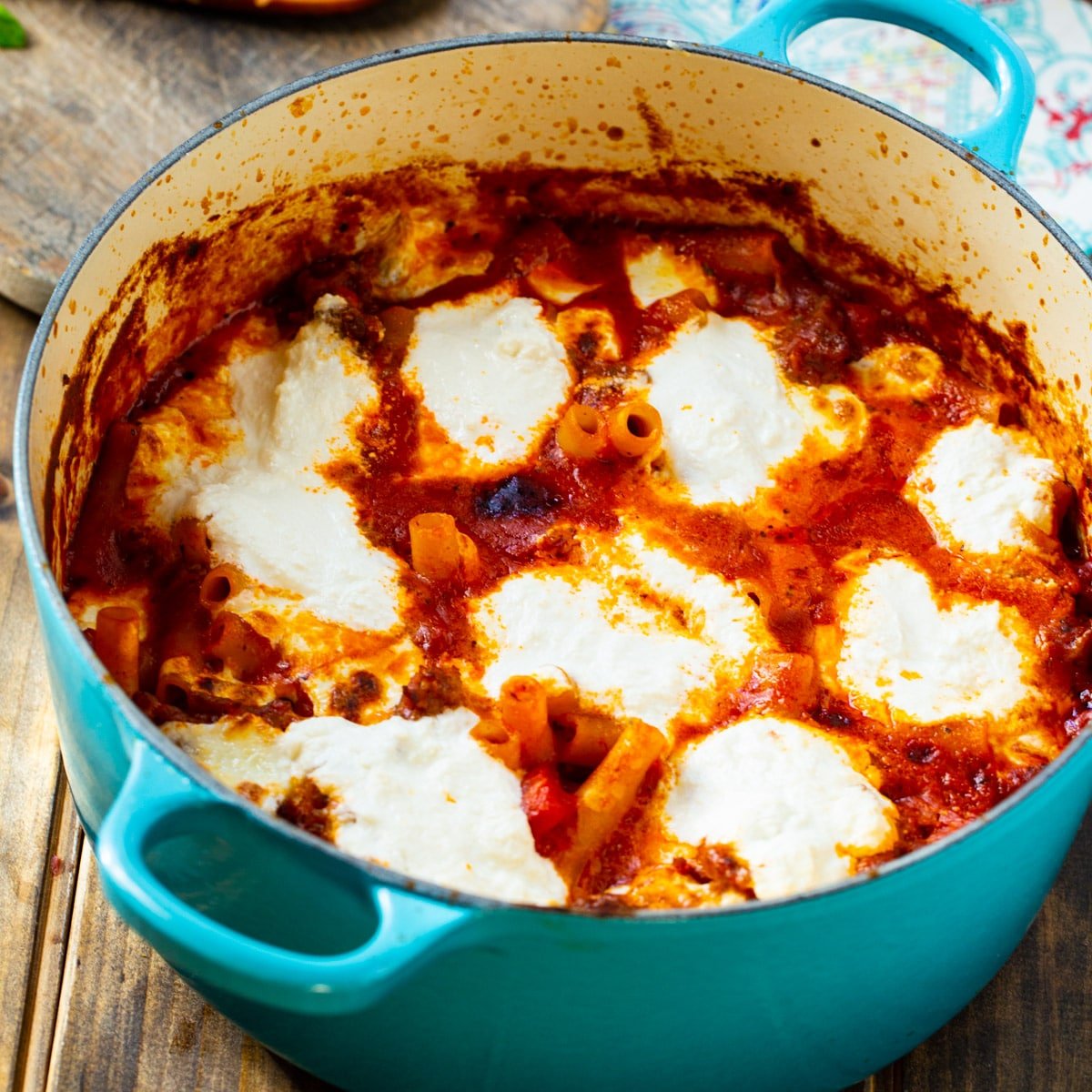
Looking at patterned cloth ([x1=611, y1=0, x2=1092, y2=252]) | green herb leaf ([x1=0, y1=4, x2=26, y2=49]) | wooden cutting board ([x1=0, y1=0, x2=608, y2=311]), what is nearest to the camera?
wooden cutting board ([x1=0, y1=0, x2=608, y2=311])

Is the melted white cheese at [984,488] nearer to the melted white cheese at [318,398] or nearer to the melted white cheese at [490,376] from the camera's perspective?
the melted white cheese at [490,376]

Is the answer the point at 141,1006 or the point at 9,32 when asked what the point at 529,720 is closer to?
the point at 141,1006

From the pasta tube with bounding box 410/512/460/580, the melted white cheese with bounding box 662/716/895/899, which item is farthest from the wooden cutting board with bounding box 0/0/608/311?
the melted white cheese with bounding box 662/716/895/899

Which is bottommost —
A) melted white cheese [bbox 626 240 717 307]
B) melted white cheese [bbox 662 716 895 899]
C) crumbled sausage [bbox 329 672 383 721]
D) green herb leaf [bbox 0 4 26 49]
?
melted white cheese [bbox 662 716 895 899]

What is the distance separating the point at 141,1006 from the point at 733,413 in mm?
1184

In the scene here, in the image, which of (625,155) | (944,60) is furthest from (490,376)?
(944,60)

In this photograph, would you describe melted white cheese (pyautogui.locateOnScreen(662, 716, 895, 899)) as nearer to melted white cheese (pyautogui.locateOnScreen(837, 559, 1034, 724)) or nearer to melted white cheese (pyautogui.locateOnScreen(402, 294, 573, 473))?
melted white cheese (pyautogui.locateOnScreen(837, 559, 1034, 724))

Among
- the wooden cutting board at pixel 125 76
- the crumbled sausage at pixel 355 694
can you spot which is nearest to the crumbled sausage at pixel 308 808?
the crumbled sausage at pixel 355 694

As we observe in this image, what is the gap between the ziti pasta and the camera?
188 cm

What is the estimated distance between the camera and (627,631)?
211 cm

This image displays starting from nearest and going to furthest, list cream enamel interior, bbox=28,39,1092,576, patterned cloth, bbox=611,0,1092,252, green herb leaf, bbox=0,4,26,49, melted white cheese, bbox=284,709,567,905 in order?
melted white cheese, bbox=284,709,567,905 < cream enamel interior, bbox=28,39,1092,576 < green herb leaf, bbox=0,4,26,49 < patterned cloth, bbox=611,0,1092,252

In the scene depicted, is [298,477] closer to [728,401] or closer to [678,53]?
[728,401]

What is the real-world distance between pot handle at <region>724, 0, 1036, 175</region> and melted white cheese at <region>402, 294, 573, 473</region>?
547mm

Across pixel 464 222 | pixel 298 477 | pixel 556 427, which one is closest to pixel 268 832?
pixel 298 477
